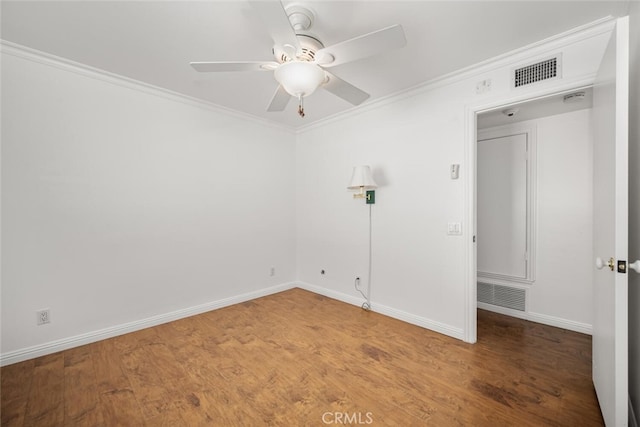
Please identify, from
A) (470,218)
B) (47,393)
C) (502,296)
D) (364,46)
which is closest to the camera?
(364,46)

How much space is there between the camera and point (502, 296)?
3.28 metres

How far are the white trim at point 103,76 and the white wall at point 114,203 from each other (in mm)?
15

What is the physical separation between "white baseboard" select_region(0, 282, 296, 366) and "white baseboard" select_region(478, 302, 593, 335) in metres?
3.01

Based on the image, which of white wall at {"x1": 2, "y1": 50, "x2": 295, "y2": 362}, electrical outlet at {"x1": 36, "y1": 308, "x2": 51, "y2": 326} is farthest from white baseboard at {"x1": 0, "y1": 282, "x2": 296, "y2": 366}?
electrical outlet at {"x1": 36, "y1": 308, "x2": 51, "y2": 326}

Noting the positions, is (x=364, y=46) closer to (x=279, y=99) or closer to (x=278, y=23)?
(x=278, y=23)

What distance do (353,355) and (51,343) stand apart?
2.59 meters

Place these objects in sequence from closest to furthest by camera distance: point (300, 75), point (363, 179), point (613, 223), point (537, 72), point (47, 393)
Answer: point (613, 223) < point (300, 75) < point (47, 393) < point (537, 72) < point (363, 179)

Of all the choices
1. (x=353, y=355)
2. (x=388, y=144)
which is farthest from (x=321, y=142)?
(x=353, y=355)

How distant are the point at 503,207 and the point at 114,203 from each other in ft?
13.9

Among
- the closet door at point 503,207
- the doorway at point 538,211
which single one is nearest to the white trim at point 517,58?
the doorway at point 538,211

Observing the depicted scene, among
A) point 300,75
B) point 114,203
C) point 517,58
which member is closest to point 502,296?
point 517,58

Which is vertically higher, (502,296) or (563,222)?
(563,222)

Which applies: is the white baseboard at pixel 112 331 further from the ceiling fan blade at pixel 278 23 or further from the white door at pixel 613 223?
the white door at pixel 613 223

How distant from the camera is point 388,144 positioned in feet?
10.5
